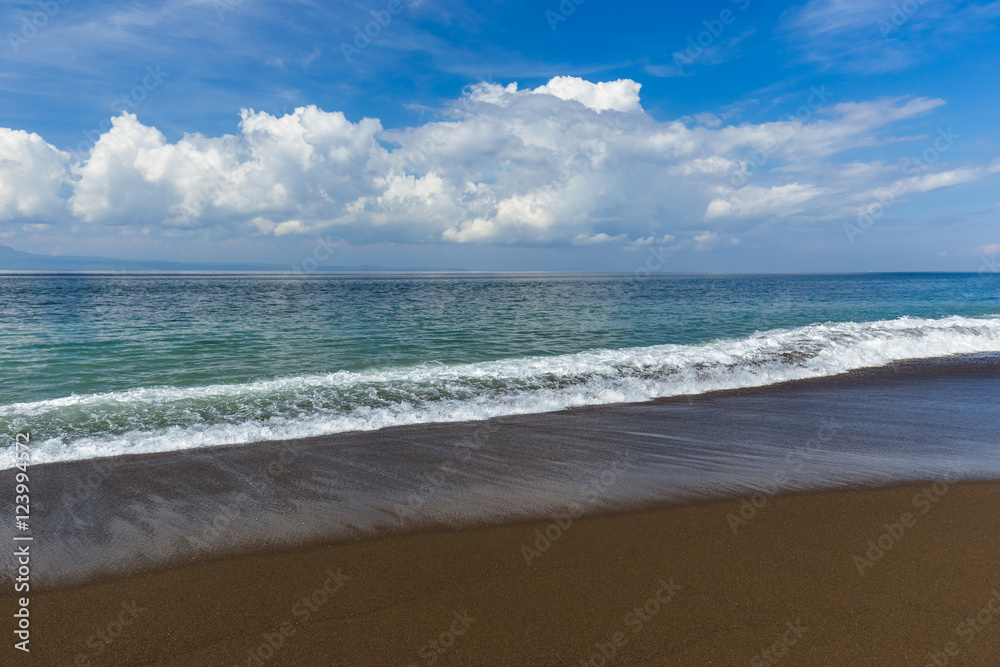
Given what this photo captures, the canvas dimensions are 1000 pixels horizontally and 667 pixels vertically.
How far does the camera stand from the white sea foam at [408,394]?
837 cm

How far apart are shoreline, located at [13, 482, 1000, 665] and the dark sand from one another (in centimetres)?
2

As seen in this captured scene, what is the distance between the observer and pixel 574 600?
400 cm

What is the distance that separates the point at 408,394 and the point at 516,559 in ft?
22.2

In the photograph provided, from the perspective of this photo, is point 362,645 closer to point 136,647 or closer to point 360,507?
point 136,647

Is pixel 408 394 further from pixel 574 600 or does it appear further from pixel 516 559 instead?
pixel 574 600

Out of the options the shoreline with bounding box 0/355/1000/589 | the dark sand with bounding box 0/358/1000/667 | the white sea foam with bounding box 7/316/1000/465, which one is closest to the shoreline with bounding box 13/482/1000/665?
the dark sand with bounding box 0/358/1000/667

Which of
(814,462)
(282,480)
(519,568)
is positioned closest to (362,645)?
(519,568)

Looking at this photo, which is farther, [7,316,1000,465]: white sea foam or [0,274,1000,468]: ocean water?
[0,274,1000,468]: ocean water

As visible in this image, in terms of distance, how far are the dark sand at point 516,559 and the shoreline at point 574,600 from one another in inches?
0.7

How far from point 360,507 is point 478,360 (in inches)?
372

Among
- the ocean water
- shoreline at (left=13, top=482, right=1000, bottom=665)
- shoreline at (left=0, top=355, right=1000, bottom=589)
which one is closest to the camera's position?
shoreline at (left=13, top=482, right=1000, bottom=665)

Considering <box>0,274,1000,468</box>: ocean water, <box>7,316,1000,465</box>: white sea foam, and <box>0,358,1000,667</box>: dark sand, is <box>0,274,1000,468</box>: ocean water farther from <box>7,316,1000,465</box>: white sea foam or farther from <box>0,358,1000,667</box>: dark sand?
<box>0,358,1000,667</box>: dark sand

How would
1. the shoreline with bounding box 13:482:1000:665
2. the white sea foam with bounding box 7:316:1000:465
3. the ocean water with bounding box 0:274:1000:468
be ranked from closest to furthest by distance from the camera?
the shoreline with bounding box 13:482:1000:665
the white sea foam with bounding box 7:316:1000:465
the ocean water with bounding box 0:274:1000:468

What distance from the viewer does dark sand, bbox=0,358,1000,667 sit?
357 cm
